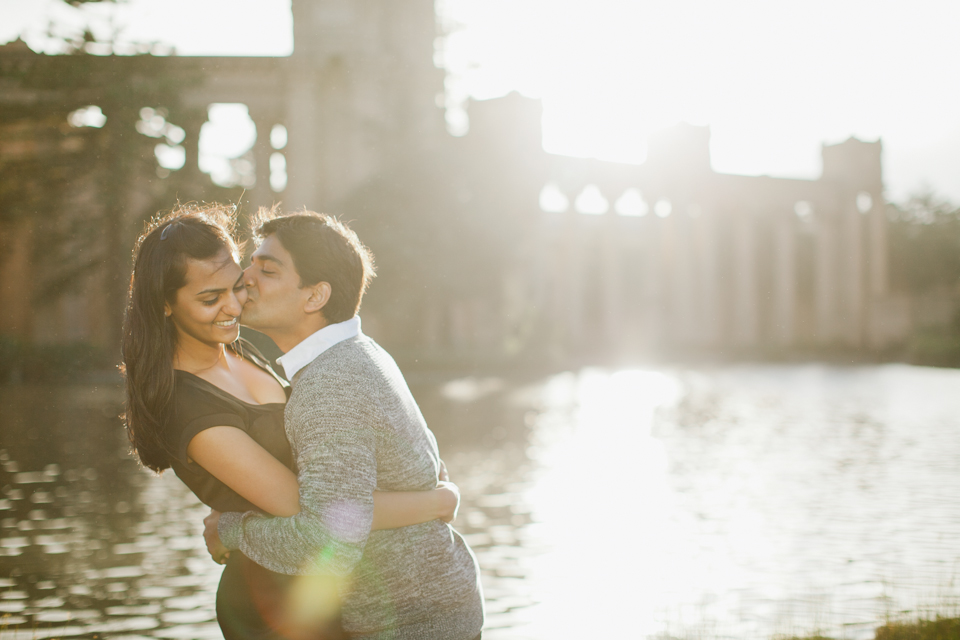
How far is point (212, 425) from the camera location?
3.01 meters

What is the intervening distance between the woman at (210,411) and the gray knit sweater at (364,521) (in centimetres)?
9

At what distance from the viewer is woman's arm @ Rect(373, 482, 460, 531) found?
3.07m

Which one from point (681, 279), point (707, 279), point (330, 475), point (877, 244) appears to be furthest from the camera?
point (877, 244)

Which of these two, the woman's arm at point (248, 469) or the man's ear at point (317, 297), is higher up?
the man's ear at point (317, 297)

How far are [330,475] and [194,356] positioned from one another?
809mm

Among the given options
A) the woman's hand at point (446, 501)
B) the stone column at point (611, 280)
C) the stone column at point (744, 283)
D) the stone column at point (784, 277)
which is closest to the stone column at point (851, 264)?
the stone column at point (784, 277)

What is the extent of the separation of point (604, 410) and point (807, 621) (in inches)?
661

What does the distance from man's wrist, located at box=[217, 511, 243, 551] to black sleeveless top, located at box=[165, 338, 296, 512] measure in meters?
0.05

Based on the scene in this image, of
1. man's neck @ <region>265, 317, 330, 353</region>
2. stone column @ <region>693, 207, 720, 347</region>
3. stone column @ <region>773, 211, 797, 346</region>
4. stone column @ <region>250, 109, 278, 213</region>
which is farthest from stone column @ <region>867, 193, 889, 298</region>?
man's neck @ <region>265, 317, 330, 353</region>

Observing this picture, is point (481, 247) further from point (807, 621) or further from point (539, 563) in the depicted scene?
point (807, 621)

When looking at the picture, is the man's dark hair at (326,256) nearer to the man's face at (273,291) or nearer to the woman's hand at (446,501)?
the man's face at (273,291)

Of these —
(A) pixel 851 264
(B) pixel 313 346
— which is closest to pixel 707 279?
(A) pixel 851 264

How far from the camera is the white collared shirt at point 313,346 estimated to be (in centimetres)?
310

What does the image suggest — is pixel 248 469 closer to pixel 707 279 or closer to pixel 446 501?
pixel 446 501
